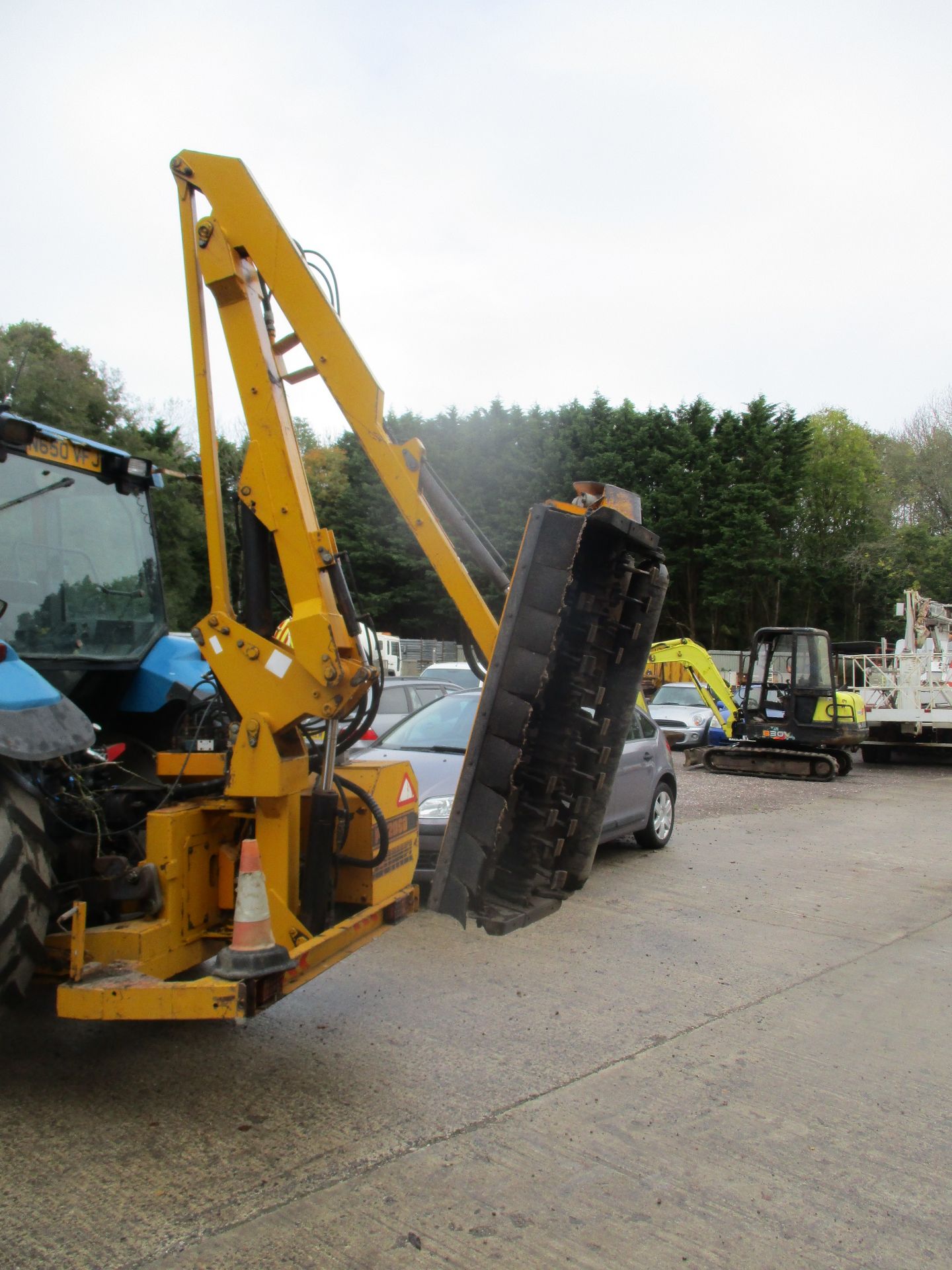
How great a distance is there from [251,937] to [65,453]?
2512 millimetres

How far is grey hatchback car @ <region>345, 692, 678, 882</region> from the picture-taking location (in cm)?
704

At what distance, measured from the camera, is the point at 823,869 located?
9297 millimetres

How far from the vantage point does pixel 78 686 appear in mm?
4770

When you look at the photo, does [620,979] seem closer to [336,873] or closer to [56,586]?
[336,873]

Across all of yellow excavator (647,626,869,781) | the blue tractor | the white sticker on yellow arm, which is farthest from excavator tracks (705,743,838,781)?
the white sticker on yellow arm

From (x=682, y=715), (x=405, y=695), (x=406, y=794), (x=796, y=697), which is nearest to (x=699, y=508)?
(x=682, y=715)

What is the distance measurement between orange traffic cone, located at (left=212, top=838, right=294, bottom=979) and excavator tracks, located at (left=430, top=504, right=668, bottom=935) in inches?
26.2

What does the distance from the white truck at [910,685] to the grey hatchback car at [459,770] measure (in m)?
11.4

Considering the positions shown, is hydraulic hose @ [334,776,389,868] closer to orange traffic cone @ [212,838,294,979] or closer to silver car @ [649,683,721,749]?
orange traffic cone @ [212,838,294,979]

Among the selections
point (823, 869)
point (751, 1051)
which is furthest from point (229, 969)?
point (823, 869)

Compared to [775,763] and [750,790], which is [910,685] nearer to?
[775,763]

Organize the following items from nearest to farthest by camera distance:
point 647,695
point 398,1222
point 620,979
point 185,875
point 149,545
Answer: point 398,1222 < point 185,875 < point 149,545 < point 620,979 < point 647,695

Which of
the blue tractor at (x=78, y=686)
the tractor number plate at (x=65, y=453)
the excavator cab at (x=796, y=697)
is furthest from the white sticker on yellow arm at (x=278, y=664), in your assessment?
the excavator cab at (x=796, y=697)

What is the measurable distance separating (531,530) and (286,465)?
1105mm
